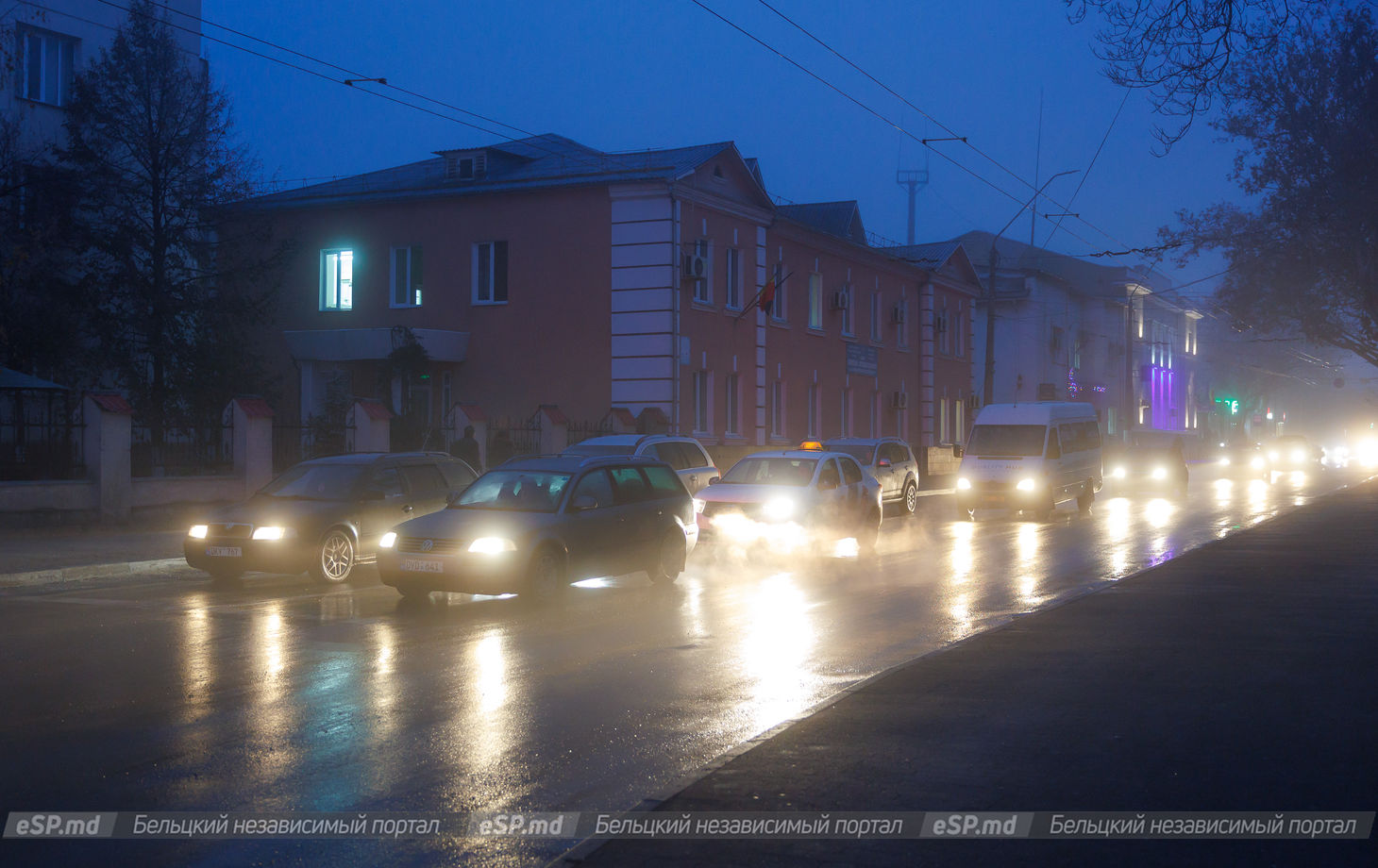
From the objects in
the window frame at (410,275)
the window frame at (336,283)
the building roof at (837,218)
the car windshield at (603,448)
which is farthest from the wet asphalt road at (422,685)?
the building roof at (837,218)

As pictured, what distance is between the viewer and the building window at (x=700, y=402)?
1313 inches

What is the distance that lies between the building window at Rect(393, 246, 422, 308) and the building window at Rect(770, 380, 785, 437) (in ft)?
34.4

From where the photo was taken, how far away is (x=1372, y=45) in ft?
73.1

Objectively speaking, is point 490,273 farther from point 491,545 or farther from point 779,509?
point 491,545

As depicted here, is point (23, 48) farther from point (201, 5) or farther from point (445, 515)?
point (445, 515)

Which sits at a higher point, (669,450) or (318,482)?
(669,450)

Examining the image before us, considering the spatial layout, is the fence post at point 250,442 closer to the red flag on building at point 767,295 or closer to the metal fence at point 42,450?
the metal fence at point 42,450

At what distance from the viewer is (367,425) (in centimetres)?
2416

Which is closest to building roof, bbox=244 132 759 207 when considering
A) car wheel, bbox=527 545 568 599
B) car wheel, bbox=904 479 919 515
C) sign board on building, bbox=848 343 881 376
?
car wheel, bbox=904 479 919 515

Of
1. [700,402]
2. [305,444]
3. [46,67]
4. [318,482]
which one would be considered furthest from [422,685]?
[46,67]

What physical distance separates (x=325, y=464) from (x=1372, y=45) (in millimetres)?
18963

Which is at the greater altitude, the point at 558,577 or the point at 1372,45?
the point at 1372,45

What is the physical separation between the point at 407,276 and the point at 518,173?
13.5 ft

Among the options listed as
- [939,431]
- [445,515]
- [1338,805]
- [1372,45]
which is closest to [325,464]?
[445,515]
